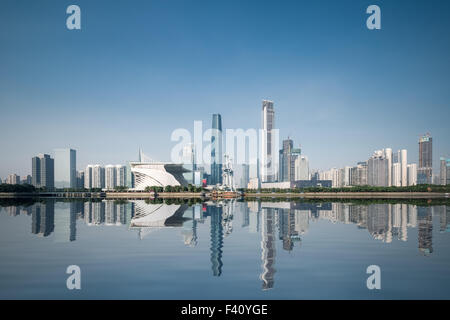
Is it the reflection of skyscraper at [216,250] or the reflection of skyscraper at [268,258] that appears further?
the reflection of skyscraper at [216,250]

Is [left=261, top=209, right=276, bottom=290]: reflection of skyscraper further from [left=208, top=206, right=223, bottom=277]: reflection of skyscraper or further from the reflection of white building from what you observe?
the reflection of white building

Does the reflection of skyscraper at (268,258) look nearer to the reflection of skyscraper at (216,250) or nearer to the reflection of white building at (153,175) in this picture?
the reflection of skyscraper at (216,250)

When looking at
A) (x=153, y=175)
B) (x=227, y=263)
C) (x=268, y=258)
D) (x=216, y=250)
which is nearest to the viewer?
(x=227, y=263)

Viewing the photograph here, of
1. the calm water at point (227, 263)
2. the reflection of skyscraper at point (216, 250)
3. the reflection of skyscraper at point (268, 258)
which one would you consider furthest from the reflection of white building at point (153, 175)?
the reflection of skyscraper at point (268, 258)

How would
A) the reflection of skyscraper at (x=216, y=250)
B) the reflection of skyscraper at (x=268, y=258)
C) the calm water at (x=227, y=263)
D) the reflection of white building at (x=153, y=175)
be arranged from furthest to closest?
the reflection of white building at (x=153, y=175) < the reflection of skyscraper at (x=216, y=250) < the reflection of skyscraper at (x=268, y=258) < the calm water at (x=227, y=263)

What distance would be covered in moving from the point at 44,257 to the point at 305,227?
20.6 meters

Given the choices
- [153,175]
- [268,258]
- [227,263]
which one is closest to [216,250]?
[227,263]

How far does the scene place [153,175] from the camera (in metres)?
142

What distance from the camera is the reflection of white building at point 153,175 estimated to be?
142125mm

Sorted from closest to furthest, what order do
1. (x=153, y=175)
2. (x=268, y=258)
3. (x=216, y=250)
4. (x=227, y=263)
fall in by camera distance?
1. (x=227, y=263)
2. (x=268, y=258)
3. (x=216, y=250)
4. (x=153, y=175)

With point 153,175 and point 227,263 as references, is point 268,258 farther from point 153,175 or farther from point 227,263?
point 153,175

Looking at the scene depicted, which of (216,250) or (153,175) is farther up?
(153,175)

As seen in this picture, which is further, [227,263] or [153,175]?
[153,175]
